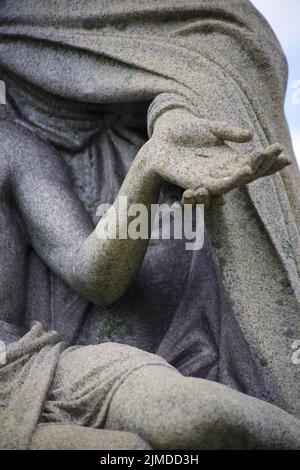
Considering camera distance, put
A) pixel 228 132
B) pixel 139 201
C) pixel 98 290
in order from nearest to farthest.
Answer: pixel 228 132 < pixel 139 201 < pixel 98 290

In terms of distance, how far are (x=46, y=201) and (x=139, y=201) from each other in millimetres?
506

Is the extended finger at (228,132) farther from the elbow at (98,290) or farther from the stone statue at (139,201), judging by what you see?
the elbow at (98,290)

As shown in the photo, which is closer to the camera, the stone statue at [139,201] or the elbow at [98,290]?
the stone statue at [139,201]

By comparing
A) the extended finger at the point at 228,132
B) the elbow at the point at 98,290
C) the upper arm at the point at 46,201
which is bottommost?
the elbow at the point at 98,290

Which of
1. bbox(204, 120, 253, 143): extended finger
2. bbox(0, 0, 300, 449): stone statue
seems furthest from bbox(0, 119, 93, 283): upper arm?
bbox(204, 120, 253, 143): extended finger

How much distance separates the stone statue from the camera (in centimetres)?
357

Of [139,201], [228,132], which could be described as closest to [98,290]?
[139,201]

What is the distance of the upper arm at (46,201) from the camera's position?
13.3 ft

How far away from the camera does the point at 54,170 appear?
167 inches

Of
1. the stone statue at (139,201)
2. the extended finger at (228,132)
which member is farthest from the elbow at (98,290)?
the extended finger at (228,132)

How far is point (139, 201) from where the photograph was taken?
3744mm

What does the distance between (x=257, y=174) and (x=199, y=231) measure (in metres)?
0.56

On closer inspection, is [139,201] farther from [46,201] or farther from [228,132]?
[46,201]

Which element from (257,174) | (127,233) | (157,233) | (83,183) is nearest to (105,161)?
(83,183)
